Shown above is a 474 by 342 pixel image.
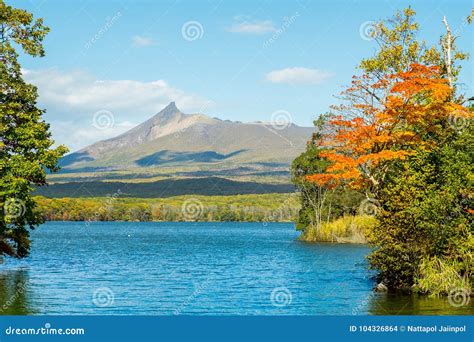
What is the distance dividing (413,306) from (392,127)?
380 inches

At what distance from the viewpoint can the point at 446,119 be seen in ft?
121

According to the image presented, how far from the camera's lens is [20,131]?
4062cm

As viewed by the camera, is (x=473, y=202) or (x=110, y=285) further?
(x=110, y=285)

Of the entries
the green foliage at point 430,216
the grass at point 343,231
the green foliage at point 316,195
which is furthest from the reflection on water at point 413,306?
the green foliage at point 316,195

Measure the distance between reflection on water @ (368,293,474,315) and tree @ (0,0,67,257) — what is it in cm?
2033

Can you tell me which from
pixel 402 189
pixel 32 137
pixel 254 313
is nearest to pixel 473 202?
Result: pixel 402 189

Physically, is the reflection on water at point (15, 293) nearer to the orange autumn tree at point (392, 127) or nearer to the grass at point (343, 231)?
the orange autumn tree at point (392, 127)

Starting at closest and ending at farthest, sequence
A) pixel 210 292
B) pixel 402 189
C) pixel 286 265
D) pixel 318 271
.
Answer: pixel 402 189, pixel 210 292, pixel 318 271, pixel 286 265

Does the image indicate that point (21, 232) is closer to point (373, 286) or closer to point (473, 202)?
point (373, 286)

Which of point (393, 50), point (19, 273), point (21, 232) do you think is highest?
point (393, 50)

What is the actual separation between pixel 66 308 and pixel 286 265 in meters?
29.7

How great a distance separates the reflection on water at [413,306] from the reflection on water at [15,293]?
638 inches

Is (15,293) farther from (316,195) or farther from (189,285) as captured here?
(316,195)

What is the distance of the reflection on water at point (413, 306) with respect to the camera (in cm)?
3064
